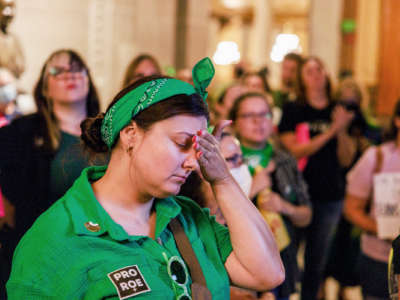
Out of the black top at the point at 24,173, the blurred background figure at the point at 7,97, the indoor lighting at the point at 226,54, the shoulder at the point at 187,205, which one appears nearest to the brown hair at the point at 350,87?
the blurred background figure at the point at 7,97

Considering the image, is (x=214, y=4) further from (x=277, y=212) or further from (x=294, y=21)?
(x=277, y=212)

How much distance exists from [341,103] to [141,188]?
13.1ft

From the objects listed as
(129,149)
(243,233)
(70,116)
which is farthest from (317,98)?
(129,149)

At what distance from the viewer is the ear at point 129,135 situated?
6.77 ft

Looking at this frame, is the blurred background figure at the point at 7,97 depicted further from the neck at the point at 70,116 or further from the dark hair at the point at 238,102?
the dark hair at the point at 238,102

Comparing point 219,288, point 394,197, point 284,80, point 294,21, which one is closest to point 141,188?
point 219,288

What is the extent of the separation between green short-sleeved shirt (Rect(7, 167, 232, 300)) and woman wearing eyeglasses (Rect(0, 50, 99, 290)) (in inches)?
51.9

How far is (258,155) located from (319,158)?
155cm

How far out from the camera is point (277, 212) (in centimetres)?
400

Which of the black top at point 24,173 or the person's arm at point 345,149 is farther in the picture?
the person's arm at point 345,149

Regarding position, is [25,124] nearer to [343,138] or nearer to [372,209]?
[372,209]

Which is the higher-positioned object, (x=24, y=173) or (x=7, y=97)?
(x=7, y=97)

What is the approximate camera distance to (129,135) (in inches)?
81.7

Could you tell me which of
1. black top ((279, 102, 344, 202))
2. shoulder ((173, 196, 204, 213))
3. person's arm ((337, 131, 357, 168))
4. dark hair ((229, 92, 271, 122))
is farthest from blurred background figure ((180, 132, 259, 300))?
person's arm ((337, 131, 357, 168))
